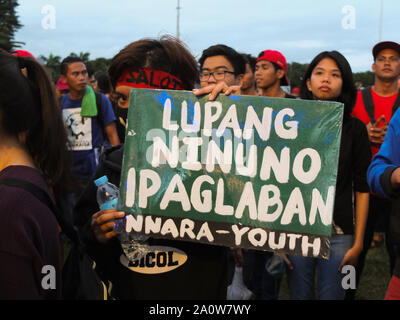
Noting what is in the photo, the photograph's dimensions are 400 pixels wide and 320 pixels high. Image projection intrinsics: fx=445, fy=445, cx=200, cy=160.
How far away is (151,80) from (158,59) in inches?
4.3

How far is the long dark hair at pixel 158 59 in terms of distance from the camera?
6.89 feet

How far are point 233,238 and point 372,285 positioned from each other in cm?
404

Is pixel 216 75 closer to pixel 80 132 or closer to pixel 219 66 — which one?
pixel 219 66

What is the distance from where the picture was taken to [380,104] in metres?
4.41

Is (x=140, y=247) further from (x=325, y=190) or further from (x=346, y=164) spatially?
(x=346, y=164)

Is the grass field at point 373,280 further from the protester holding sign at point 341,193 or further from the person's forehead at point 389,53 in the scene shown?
the person's forehead at point 389,53

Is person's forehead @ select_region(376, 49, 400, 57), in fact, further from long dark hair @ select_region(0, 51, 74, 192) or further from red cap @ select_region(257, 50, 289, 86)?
long dark hair @ select_region(0, 51, 74, 192)

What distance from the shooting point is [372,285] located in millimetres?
5199

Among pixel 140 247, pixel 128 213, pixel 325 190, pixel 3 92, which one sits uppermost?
pixel 3 92

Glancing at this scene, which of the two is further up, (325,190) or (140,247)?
(325,190)

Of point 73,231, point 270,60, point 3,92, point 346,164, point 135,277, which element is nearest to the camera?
point 3,92

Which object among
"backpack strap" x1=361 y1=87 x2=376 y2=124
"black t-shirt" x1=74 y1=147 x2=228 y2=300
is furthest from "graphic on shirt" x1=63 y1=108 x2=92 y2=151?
"black t-shirt" x1=74 y1=147 x2=228 y2=300

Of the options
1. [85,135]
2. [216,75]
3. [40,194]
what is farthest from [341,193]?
[85,135]

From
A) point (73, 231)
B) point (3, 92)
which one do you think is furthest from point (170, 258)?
point (3, 92)
